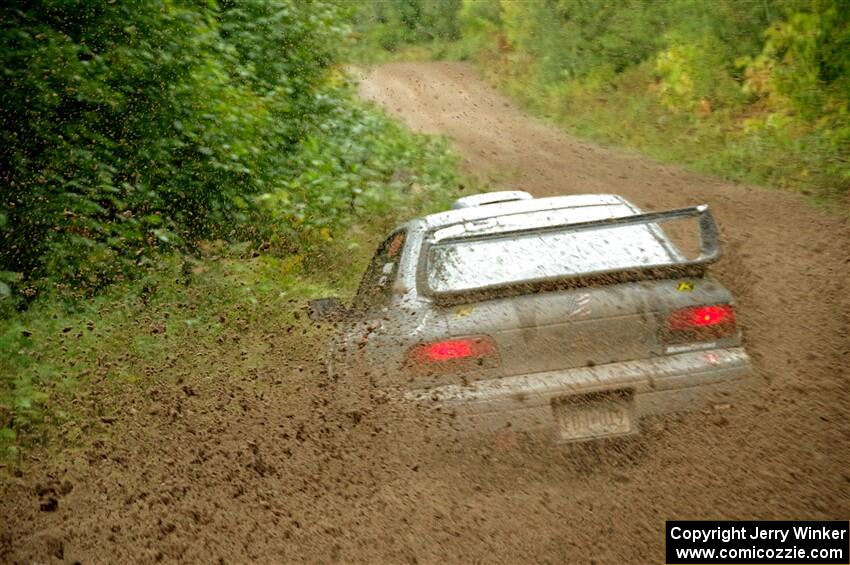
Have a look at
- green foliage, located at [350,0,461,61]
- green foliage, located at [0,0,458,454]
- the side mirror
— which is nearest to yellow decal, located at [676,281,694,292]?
the side mirror

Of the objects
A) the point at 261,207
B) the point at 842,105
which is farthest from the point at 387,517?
the point at 842,105

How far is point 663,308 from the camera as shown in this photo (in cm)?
479

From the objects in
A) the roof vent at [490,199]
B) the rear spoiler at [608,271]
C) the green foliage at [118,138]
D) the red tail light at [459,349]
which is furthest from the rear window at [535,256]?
the green foliage at [118,138]

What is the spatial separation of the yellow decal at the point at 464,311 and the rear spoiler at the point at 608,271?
53 mm

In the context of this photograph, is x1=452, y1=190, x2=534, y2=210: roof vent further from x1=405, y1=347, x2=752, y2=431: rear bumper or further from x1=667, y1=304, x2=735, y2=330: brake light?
x1=405, y1=347, x2=752, y2=431: rear bumper

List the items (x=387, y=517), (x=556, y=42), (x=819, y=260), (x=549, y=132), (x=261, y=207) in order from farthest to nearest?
1. (x=556, y=42)
2. (x=549, y=132)
3. (x=819, y=260)
4. (x=261, y=207)
5. (x=387, y=517)

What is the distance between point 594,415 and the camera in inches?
183

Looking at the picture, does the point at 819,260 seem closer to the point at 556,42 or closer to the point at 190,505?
the point at 190,505

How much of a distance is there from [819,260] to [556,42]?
1841 cm

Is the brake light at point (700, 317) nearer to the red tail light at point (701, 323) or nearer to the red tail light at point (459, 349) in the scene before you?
the red tail light at point (701, 323)

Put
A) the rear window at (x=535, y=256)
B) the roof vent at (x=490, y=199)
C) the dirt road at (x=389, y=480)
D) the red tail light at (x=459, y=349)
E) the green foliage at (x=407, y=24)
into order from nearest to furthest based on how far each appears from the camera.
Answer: the dirt road at (x=389, y=480) → the red tail light at (x=459, y=349) → the rear window at (x=535, y=256) → the roof vent at (x=490, y=199) → the green foliage at (x=407, y=24)

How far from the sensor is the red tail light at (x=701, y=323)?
4.80 metres

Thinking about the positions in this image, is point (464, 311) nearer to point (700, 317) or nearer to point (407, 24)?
point (700, 317)

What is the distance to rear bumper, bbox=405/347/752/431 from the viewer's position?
4633 mm
